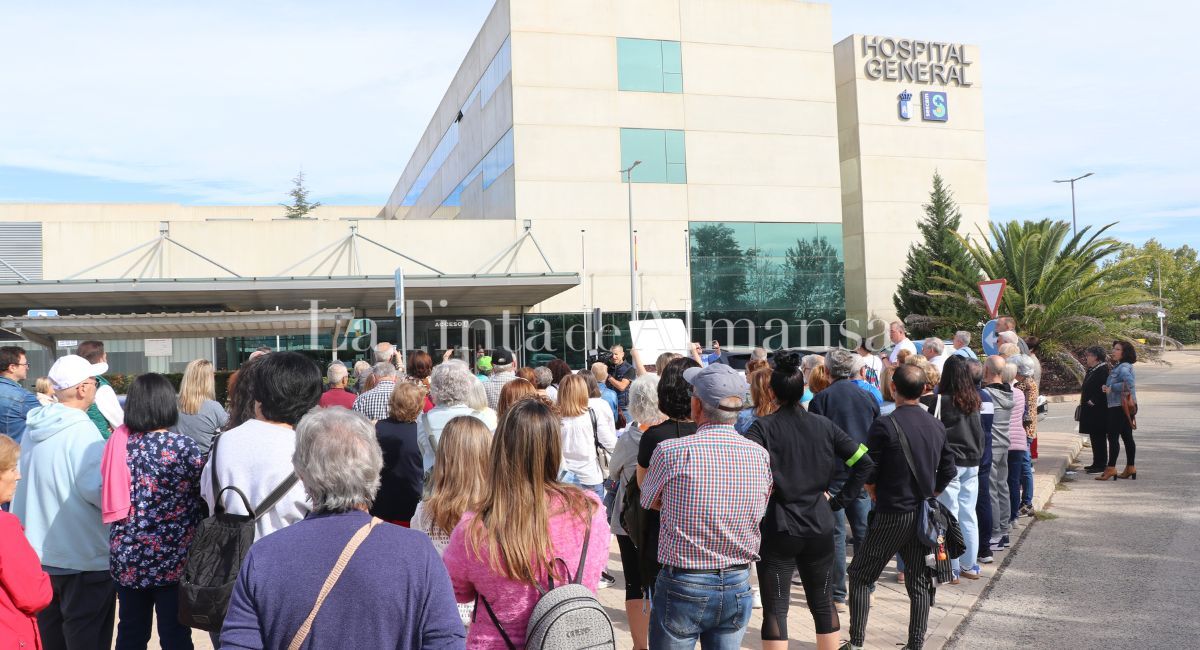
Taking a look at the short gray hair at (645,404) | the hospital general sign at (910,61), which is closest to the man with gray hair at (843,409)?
the short gray hair at (645,404)

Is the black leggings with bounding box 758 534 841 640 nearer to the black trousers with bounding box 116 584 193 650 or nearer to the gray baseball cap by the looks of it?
the gray baseball cap

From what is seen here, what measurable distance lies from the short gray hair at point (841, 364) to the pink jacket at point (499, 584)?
436 centimetres

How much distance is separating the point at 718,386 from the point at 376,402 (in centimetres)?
384

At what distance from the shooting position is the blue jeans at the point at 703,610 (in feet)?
13.0

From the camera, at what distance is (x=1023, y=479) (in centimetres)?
962

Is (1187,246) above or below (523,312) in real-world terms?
above

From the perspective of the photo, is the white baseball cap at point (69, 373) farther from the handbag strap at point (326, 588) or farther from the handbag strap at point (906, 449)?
the handbag strap at point (906, 449)

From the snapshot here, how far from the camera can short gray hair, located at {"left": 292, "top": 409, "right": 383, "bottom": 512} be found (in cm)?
245

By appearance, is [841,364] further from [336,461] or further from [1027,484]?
[336,461]

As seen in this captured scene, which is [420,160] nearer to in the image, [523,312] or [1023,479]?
[523,312]

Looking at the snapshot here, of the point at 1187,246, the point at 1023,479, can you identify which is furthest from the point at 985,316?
the point at 1187,246

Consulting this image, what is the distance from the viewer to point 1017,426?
28.7 ft

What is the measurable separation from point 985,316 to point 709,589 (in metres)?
27.8

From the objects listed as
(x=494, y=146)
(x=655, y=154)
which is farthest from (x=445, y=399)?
(x=494, y=146)
